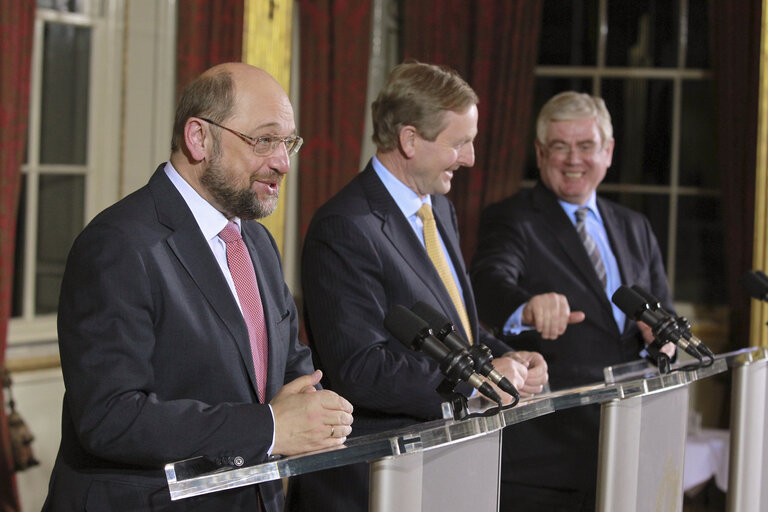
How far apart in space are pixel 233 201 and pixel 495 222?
1422 millimetres

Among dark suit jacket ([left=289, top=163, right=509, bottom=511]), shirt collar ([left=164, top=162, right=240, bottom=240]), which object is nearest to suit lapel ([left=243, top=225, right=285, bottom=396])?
shirt collar ([left=164, top=162, right=240, bottom=240])

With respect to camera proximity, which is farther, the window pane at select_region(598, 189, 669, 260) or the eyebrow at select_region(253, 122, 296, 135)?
the window pane at select_region(598, 189, 669, 260)

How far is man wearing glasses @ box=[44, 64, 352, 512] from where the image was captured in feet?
5.22

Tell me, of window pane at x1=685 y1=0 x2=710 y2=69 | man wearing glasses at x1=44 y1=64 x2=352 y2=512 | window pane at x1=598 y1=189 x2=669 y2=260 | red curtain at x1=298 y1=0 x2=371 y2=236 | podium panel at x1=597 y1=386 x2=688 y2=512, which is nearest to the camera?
man wearing glasses at x1=44 y1=64 x2=352 y2=512

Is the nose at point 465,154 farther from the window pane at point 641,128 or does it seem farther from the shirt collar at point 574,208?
the window pane at point 641,128

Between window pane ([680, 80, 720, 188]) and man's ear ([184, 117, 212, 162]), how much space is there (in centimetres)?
415

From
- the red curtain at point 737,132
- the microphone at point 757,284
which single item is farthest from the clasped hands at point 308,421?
the red curtain at point 737,132

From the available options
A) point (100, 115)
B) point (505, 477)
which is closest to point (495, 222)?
point (505, 477)

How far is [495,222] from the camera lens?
312 cm

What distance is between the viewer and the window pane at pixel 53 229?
4.21m

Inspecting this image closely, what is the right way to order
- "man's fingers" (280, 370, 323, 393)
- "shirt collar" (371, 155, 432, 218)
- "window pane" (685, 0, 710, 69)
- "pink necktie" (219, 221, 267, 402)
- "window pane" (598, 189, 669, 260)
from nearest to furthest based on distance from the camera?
1. "man's fingers" (280, 370, 323, 393)
2. "pink necktie" (219, 221, 267, 402)
3. "shirt collar" (371, 155, 432, 218)
4. "window pane" (685, 0, 710, 69)
5. "window pane" (598, 189, 669, 260)

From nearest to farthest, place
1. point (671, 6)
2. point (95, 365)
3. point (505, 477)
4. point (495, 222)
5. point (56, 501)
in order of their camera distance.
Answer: point (95, 365) → point (56, 501) → point (505, 477) → point (495, 222) → point (671, 6)

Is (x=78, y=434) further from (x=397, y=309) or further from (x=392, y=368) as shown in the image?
(x=392, y=368)

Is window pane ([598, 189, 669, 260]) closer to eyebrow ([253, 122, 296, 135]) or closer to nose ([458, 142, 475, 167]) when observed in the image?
nose ([458, 142, 475, 167])
